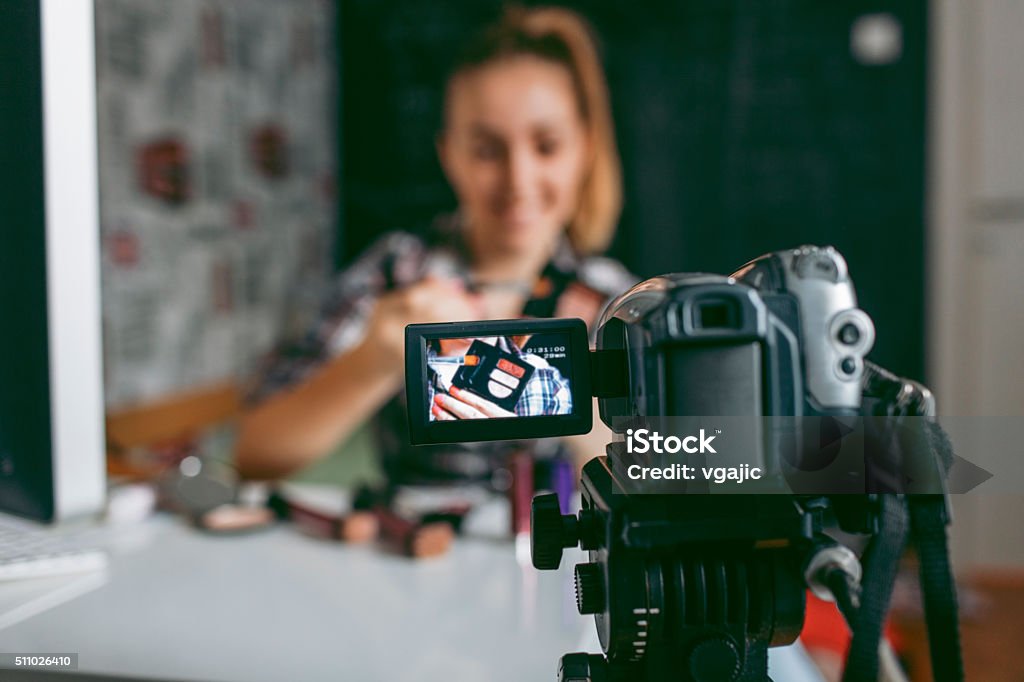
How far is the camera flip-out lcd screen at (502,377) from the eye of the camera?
43 centimetres

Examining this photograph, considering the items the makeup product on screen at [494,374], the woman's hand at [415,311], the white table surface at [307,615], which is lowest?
the white table surface at [307,615]

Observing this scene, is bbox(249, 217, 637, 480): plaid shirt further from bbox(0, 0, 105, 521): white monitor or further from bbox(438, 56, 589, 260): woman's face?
bbox(0, 0, 105, 521): white monitor

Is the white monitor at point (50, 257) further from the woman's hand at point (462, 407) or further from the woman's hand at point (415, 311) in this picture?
the woman's hand at point (415, 311)

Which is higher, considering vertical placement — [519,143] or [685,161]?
[685,161]

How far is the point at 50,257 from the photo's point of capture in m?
0.52

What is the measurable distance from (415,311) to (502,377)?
1.79ft

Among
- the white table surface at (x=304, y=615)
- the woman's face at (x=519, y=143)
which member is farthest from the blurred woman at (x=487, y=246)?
the white table surface at (x=304, y=615)

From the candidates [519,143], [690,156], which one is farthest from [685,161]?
[519,143]

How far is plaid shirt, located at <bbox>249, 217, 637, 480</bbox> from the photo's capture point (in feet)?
4.70

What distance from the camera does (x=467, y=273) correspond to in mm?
1632

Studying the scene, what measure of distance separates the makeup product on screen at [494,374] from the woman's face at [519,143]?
105cm

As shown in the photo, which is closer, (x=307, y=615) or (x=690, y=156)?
(x=307, y=615)

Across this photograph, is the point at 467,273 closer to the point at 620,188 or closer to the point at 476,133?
the point at 476,133

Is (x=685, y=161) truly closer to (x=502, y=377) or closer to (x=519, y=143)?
(x=519, y=143)
